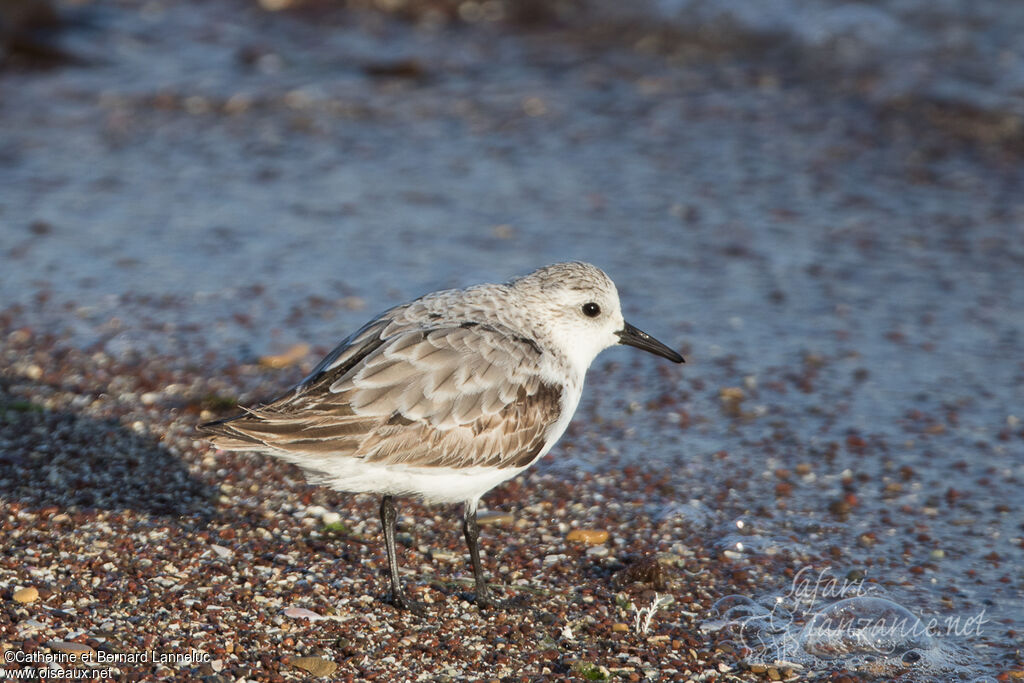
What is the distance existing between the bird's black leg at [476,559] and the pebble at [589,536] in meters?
0.68

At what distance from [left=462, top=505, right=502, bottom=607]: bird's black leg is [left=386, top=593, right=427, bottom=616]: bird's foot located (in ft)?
0.81

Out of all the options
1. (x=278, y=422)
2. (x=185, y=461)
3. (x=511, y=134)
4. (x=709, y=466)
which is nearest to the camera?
(x=278, y=422)

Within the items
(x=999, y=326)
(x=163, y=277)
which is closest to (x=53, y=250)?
(x=163, y=277)

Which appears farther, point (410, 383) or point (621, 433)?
point (621, 433)

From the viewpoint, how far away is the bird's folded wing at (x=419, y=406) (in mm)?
5172

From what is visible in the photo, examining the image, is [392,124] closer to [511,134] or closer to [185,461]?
[511,134]

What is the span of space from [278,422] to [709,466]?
2.66 metres

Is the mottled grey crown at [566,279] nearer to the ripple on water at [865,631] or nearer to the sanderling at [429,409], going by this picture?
the sanderling at [429,409]

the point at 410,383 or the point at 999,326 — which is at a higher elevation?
the point at 410,383

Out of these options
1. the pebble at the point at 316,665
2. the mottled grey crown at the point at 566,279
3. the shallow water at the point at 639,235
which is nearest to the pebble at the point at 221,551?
the pebble at the point at 316,665

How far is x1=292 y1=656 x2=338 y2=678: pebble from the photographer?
4.83 m

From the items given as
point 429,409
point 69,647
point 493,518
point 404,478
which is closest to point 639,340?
point 493,518

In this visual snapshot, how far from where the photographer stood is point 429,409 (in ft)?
17.5

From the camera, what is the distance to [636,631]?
5.38 m
